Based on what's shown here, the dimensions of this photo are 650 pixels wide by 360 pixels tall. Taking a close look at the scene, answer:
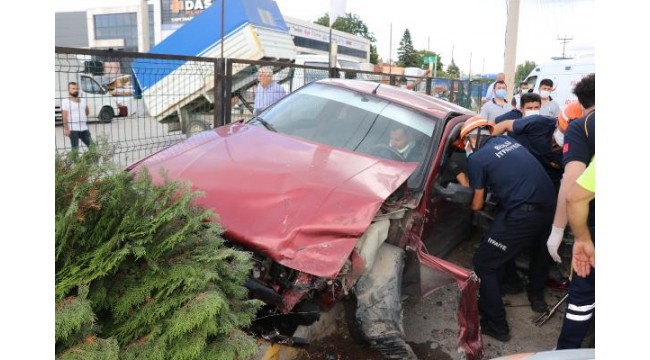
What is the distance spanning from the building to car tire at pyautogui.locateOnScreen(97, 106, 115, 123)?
74.1ft

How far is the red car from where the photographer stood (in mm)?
2562

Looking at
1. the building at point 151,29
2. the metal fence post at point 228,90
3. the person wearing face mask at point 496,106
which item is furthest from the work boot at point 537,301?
the building at point 151,29

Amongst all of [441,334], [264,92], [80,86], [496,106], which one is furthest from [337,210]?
[496,106]

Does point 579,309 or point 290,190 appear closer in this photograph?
point 290,190

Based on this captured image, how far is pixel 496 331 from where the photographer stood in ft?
12.1

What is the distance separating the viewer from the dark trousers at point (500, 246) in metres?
3.63

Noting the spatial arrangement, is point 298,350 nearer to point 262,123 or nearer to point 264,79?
point 262,123

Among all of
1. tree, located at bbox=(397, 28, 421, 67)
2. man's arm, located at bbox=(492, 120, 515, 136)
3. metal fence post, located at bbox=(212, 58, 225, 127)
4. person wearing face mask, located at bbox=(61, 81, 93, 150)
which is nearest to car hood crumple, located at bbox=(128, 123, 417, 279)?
man's arm, located at bbox=(492, 120, 515, 136)

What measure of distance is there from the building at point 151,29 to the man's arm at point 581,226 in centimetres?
2744

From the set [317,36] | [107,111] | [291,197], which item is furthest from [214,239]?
[317,36]

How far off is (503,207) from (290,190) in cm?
175

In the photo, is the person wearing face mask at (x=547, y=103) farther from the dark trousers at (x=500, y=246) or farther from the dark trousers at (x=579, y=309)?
the dark trousers at (x=579, y=309)

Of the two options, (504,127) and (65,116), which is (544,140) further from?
(65,116)

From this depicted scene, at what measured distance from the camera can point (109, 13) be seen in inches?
2454
